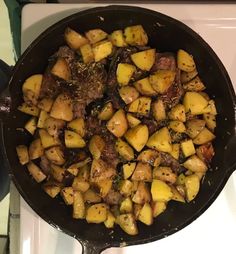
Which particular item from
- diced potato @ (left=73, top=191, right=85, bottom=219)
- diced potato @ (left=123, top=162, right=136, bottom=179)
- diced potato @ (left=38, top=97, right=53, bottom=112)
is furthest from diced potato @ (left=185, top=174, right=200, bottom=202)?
diced potato @ (left=38, top=97, right=53, bottom=112)

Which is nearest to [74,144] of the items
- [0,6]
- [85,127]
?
[85,127]

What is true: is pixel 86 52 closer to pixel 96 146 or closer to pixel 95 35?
pixel 95 35

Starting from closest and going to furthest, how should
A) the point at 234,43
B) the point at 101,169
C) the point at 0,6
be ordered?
1. the point at 101,169
2. the point at 234,43
3. the point at 0,6

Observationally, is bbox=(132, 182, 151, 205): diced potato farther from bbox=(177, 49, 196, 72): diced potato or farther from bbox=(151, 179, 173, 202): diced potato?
bbox=(177, 49, 196, 72): diced potato

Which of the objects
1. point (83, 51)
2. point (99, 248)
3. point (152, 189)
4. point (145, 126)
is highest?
point (83, 51)

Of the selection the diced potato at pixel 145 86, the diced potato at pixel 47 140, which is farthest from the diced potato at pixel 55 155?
the diced potato at pixel 145 86

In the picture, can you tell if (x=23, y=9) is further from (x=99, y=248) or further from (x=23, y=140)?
(x=99, y=248)
